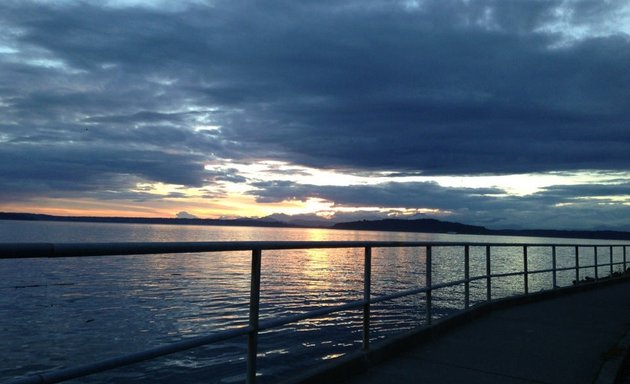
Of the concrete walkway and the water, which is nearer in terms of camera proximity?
the concrete walkway

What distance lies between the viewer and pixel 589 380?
538cm

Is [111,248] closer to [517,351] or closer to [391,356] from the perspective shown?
[391,356]

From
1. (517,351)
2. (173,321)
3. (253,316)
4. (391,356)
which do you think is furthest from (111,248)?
(173,321)

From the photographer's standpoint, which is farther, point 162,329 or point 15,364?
point 162,329

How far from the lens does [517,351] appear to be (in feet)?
21.6

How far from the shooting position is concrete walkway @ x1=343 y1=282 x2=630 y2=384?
5.39m

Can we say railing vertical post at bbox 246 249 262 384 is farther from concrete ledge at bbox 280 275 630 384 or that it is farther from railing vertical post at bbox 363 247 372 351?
railing vertical post at bbox 363 247 372 351

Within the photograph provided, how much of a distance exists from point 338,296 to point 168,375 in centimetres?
1567

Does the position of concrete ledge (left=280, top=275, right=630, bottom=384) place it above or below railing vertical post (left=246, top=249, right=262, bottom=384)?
below

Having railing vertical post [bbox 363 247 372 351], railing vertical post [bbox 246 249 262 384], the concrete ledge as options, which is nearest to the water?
railing vertical post [bbox 246 249 262 384]

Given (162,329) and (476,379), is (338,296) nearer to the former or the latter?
(162,329)

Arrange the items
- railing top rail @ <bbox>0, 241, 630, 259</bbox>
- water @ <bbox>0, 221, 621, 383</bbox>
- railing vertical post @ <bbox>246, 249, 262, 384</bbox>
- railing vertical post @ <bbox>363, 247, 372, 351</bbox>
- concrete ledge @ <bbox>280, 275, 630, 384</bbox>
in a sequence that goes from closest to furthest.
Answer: railing top rail @ <bbox>0, 241, 630, 259</bbox> → railing vertical post @ <bbox>246, 249, 262, 384</bbox> → concrete ledge @ <bbox>280, 275, 630, 384</bbox> → railing vertical post @ <bbox>363, 247, 372, 351</bbox> → water @ <bbox>0, 221, 621, 383</bbox>


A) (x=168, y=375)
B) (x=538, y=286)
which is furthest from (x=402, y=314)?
(x=538, y=286)

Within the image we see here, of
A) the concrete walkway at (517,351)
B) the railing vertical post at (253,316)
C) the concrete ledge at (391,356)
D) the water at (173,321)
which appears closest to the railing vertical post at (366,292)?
the concrete ledge at (391,356)
